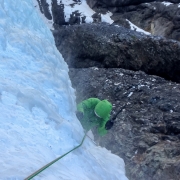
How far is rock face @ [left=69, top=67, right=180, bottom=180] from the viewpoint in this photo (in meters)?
4.68

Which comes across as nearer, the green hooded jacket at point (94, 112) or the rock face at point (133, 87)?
the green hooded jacket at point (94, 112)

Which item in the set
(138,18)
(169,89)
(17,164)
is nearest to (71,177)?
(17,164)

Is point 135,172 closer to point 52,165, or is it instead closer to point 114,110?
point 114,110

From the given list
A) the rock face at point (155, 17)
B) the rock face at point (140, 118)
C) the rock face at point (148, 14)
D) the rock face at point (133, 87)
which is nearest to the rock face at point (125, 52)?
the rock face at point (133, 87)

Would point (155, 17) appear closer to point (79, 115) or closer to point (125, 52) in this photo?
point (125, 52)

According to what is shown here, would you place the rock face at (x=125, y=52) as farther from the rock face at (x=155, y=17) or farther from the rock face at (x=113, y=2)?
the rock face at (x=113, y=2)

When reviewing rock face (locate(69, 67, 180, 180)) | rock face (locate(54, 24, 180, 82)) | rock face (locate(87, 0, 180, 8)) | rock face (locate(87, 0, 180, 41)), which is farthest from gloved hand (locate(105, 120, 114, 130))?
rock face (locate(87, 0, 180, 8))

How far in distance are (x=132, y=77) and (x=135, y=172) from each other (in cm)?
291

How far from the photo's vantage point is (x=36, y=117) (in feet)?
11.5

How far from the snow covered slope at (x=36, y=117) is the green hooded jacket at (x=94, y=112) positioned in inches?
8.1

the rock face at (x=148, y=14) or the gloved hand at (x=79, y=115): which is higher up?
the gloved hand at (x=79, y=115)

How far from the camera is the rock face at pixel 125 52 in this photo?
8.09 metres

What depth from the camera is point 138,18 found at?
74.3 feet

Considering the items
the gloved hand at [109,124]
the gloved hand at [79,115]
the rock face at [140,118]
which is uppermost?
the gloved hand at [79,115]
